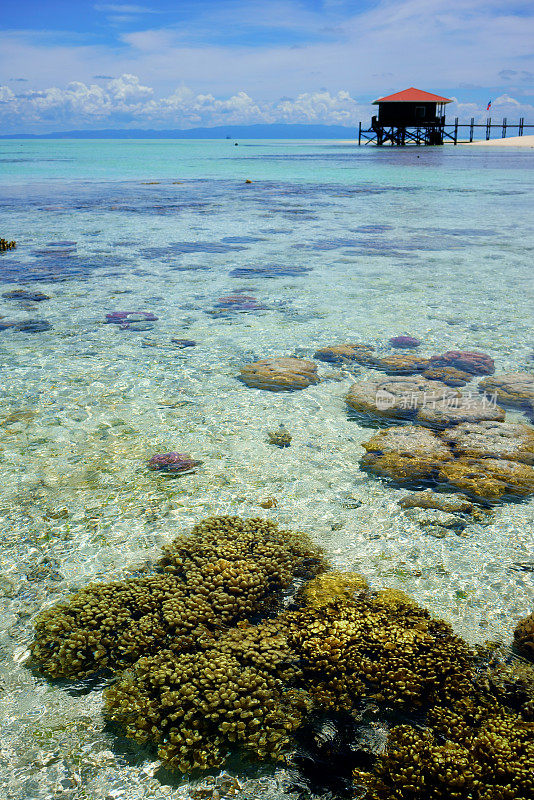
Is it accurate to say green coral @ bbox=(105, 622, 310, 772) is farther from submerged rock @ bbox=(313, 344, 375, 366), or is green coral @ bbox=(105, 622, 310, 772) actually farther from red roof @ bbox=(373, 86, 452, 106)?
red roof @ bbox=(373, 86, 452, 106)

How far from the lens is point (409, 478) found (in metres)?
5.71

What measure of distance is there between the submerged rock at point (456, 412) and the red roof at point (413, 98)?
231ft

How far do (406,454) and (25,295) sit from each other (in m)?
10.2

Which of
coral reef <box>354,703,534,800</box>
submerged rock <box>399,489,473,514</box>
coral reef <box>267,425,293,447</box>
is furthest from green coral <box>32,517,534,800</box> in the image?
coral reef <box>267,425,293,447</box>

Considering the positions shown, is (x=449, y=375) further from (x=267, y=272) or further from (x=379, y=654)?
(x=267, y=272)

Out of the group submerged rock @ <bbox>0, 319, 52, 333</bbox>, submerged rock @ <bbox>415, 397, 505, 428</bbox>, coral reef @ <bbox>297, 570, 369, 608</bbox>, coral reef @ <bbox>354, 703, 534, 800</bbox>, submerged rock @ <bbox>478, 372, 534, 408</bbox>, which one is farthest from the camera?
submerged rock @ <bbox>0, 319, 52, 333</bbox>

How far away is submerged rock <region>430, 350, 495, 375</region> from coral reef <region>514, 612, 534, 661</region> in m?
4.99

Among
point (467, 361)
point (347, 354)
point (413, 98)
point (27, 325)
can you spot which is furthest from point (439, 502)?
point (413, 98)

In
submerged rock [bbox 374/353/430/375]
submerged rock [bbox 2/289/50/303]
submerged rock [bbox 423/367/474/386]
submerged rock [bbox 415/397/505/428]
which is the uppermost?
submerged rock [bbox 2/289/50/303]

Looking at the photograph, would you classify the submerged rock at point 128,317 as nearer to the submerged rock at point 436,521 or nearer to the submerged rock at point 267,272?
the submerged rock at point 267,272

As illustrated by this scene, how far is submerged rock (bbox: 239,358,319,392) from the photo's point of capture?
26.2ft

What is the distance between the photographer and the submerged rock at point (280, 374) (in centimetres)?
800

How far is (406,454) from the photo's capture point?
19.9 feet

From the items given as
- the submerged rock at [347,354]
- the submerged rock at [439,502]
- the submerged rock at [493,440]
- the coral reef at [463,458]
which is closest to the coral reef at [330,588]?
the submerged rock at [439,502]
